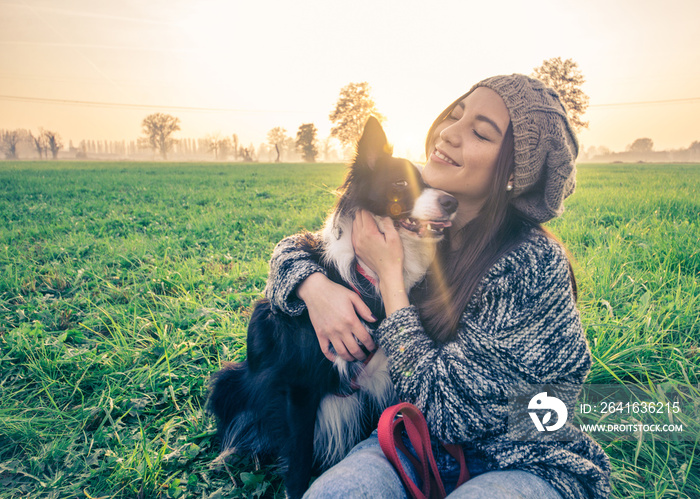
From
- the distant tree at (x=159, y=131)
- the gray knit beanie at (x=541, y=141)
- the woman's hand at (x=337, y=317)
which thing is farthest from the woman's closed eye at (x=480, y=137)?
the distant tree at (x=159, y=131)

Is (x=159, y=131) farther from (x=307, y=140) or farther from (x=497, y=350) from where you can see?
(x=497, y=350)

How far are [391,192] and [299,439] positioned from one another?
1.43 metres

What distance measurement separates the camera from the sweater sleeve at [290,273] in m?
1.90

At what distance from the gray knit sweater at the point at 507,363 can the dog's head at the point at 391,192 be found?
58cm

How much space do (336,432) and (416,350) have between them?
956mm

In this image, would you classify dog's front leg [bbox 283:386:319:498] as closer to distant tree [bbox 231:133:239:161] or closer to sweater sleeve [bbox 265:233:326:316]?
sweater sleeve [bbox 265:233:326:316]

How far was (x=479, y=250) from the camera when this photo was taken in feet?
5.51

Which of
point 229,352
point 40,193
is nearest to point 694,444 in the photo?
point 229,352

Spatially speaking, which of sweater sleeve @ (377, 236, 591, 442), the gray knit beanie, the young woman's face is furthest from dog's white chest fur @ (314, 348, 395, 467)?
the gray knit beanie

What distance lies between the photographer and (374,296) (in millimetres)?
2027

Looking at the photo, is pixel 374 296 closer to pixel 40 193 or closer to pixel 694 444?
pixel 694 444

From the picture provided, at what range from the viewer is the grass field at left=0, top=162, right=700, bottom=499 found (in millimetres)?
1919

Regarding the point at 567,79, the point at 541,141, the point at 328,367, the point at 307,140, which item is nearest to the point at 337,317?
the point at 328,367

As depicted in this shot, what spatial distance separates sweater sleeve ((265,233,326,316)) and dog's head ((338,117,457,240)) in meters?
0.39
